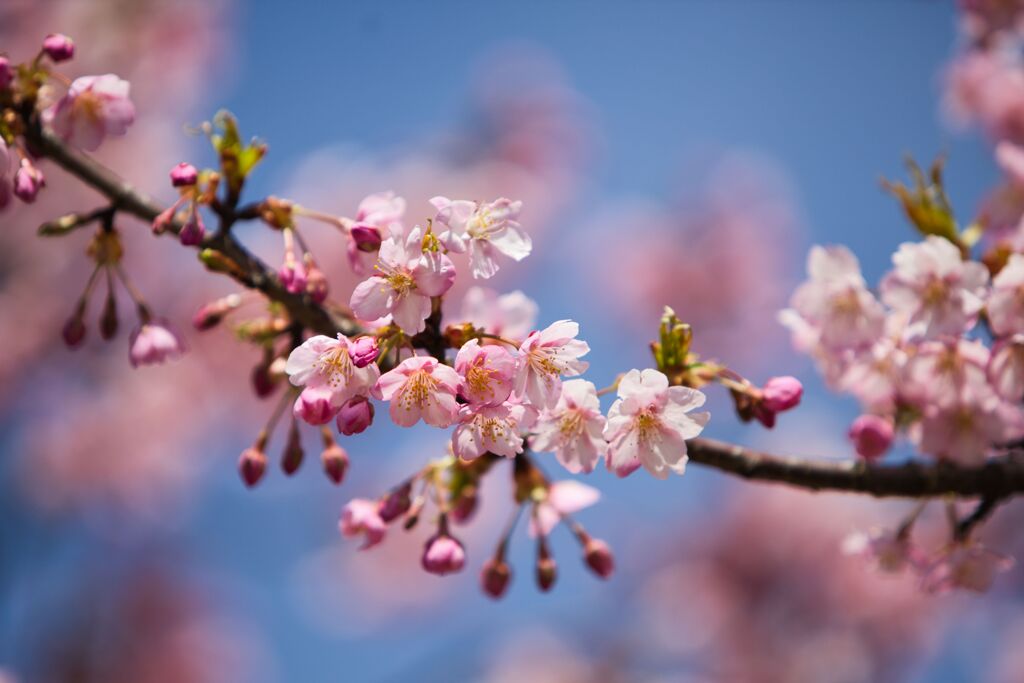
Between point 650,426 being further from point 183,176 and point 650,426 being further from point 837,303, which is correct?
point 183,176

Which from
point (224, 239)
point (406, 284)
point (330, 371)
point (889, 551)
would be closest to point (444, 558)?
point (330, 371)

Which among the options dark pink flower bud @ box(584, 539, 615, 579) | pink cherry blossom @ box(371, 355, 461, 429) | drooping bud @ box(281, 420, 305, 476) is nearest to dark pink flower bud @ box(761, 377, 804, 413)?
dark pink flower bud @ box(584, 539, 615, 579)

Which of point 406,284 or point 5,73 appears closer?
point 406,284

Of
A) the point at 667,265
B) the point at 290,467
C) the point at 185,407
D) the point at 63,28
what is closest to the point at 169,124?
the point at 63,28

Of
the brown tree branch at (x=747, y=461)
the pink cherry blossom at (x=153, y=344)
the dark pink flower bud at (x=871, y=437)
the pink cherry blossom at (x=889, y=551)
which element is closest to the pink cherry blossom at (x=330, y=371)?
the brown tree branch at (x=747, y=461)

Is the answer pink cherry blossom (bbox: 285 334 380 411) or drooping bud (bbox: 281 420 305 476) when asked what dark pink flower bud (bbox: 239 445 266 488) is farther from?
pink cherry blossom (bbox: 285 334 380 411)

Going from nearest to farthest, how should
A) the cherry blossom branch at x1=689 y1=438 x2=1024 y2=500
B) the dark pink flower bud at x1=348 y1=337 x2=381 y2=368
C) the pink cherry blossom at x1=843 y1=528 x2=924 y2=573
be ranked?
the dark pink flower bud at x1=348 y1=337 x2=381 y2=368, the cherry blossom branch at x1=689 y1=438 x2=1024 y2=500, the pink cherry blossom at x1=843 y1=528 x2=924 y2=573
